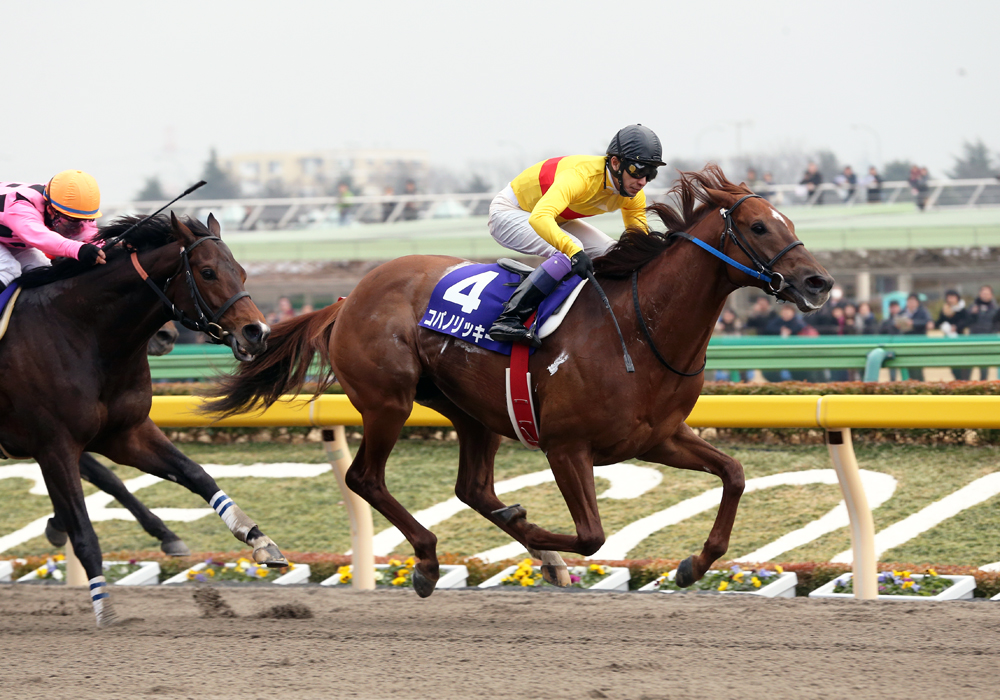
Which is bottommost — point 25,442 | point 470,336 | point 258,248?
point 258,248

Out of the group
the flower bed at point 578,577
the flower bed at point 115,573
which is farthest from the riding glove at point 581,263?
the flower bed at point 115,573

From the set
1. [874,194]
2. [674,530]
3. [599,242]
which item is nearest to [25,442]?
[599,242]

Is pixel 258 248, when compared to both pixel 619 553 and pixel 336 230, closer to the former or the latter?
pixel 336 230

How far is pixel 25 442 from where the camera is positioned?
480cm

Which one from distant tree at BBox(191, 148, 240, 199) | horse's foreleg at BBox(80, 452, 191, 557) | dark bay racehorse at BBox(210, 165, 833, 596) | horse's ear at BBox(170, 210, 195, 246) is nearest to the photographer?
dark bay racehorse at BBox(210, 165, 833, 596)

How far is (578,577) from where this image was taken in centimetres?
523

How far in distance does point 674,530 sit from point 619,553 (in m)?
0.36

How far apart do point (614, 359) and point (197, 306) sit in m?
1.81

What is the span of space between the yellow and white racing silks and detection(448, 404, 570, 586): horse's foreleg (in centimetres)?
105

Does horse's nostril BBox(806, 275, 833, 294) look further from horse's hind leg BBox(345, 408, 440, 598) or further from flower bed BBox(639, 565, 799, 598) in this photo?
horse's hind leg BBox(345, 408, 440, 598)

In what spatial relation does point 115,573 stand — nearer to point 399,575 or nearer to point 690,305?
point 399,575

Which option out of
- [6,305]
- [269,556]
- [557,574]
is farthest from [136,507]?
[557,574]

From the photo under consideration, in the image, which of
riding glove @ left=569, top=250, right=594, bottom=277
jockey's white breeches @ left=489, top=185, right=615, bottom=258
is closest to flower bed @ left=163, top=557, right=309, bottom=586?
jockey's white breeches @ left=489, top=185, right=615, bottom=258

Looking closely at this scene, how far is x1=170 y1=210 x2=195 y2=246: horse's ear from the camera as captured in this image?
473 cm
